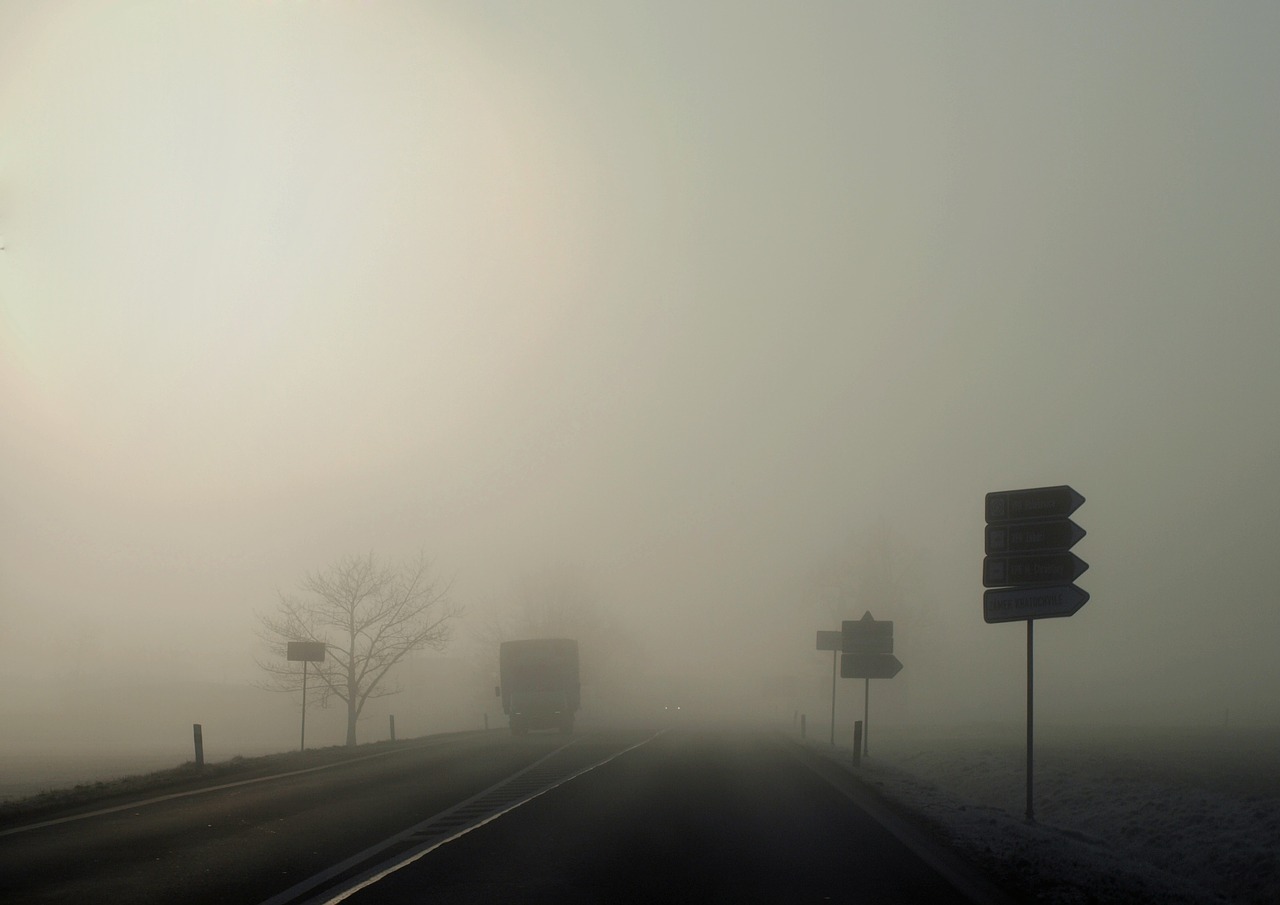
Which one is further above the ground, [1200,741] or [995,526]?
[995,526]

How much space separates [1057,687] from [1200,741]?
247ft

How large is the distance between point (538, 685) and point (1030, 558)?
36.2 m

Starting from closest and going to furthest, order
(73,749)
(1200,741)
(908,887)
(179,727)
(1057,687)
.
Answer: (908,887) < (1200,741) < (73,749) < (179,727) < (1057,687)

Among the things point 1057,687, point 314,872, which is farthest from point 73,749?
point 1057,687

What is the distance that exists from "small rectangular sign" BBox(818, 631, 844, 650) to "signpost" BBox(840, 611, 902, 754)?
641 centimetres

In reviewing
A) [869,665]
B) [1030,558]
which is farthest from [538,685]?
[1030,558]

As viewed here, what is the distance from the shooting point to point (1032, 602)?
1653 cm

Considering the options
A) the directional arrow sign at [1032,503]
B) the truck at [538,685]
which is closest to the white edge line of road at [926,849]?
the directional arrow sign at [1032,503]

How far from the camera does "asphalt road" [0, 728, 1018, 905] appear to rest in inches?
359

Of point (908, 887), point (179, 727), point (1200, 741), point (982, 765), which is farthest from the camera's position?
point (179, 727)

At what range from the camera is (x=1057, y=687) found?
113 m

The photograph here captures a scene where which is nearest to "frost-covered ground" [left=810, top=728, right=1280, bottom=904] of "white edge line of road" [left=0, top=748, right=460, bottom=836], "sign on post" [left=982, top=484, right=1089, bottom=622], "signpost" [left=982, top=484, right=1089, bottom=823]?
"signpost" [left=982, top=484, right=1089, bottom=823]

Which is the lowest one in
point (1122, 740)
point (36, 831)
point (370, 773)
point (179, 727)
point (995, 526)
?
point (179, 727)

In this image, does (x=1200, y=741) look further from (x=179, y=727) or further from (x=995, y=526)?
(x=179, y=727)
